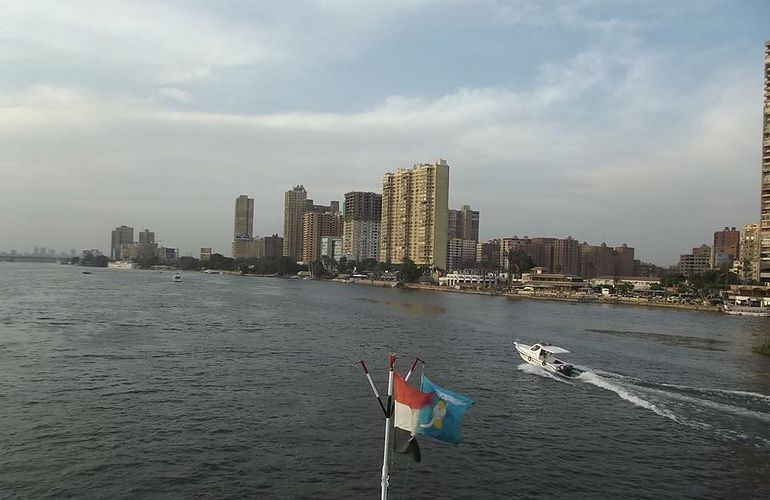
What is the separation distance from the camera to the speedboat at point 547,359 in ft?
121

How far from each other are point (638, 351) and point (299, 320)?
35450 millimetres

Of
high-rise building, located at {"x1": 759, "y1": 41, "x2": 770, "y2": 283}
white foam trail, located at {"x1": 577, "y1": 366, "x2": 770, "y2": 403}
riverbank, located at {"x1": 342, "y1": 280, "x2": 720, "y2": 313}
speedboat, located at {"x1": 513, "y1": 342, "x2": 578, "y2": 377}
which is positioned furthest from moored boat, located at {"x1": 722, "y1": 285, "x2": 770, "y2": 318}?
speedboat, located at {"x1": 513, "y1": 342, "x2": 578, "y2": 377}

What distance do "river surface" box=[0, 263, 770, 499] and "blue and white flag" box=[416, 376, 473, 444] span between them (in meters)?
6.94

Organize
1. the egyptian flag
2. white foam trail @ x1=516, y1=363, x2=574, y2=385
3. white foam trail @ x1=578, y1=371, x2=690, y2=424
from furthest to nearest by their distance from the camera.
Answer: white foam trail @ x1=516, y1=363, x2=574, y2=385
white foam trail @ x1=578, y1=371, x2=690, y2=424
the egyptian flag

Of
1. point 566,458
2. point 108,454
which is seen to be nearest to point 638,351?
point 566,458

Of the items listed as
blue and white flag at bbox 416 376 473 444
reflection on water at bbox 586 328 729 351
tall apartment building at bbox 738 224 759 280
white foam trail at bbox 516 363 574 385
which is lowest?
reflection on water at bbox 586 328 729 351

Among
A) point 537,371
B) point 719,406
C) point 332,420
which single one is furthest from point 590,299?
point 332,420

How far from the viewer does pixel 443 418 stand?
37.2 feet

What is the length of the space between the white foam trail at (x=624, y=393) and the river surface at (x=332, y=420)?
0.16 meters

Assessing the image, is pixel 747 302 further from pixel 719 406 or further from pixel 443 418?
pixel 443 418

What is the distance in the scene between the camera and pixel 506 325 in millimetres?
73250

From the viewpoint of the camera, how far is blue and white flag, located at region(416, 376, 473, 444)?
11.3 meters

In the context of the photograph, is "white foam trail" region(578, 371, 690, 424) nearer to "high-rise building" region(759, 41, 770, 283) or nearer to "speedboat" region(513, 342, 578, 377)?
"speedboat" region(513, 342, 578, 377)

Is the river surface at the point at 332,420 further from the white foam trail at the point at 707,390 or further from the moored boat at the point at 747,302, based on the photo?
the moored boat at the point at 747,302
